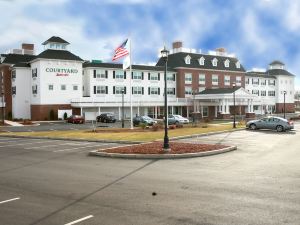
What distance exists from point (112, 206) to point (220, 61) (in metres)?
80.7

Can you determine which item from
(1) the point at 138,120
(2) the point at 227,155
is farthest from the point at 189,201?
(1) the point at 138,120

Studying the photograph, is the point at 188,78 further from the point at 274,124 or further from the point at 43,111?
the point at 274,124

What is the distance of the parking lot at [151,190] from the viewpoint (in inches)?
341

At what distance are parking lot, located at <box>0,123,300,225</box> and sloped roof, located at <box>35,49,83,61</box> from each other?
46.1 m

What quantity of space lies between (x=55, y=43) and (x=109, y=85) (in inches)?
472

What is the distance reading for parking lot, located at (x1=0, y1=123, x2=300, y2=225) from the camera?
8664 millimetres

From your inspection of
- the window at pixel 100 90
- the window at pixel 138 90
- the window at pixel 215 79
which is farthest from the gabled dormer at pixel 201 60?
the window at pixel 100 90

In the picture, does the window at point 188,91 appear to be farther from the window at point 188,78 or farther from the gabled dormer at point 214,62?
the gabled dormer at point 214,62

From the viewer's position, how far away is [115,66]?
70250 mm

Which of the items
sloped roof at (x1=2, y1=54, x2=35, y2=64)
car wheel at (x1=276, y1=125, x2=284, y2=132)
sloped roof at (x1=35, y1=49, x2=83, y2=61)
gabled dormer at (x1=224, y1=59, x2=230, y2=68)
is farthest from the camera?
gabled dormer at (x1=224, y1=59, x2=230, y2=68)

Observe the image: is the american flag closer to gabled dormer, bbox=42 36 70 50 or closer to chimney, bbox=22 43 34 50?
gabled dormer, bbox=42 36 70 50

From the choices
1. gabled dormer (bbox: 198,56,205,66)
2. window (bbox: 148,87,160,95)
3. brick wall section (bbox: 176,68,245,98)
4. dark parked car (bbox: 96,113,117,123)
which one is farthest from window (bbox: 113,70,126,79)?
gabled dormer (bbox: 198,56,205,66)

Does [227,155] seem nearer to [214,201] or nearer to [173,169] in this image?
[173,169]

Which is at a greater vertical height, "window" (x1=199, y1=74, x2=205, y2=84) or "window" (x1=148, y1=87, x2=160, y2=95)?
"window" (x1=199, y1=74, x2=205, y2=84)
